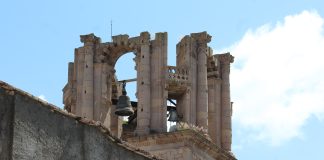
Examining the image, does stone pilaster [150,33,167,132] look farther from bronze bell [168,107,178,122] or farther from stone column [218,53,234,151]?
stone column [218,53,234,151]

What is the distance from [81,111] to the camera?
39.7 m

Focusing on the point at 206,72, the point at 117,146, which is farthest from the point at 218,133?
the point at 117,146

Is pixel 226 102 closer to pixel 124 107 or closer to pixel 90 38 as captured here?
pixel 90 38

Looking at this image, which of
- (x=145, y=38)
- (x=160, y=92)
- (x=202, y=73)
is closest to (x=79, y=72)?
(x=145, y=38)

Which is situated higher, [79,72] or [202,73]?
[79,72]

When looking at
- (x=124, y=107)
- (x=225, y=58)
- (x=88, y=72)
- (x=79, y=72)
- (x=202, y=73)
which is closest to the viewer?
(x=124, y=107)

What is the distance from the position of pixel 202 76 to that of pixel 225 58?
1950 millimetres

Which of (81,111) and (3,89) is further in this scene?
(81,111)

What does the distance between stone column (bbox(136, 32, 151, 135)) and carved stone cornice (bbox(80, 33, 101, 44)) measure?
1.88 m

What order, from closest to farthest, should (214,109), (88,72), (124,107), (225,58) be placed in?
(124,107) → (88,72) → (214,109) → (225,58)

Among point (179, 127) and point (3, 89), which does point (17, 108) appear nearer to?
point (3, 89)

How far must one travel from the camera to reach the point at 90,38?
133 ft

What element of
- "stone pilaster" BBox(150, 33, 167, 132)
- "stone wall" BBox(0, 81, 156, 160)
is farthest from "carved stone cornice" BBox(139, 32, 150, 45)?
"stone wall" BBox(0, 81, 156, 160)

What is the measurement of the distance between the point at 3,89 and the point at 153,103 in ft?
95.6
